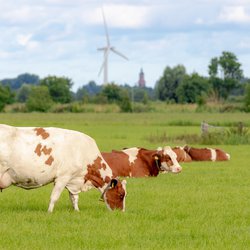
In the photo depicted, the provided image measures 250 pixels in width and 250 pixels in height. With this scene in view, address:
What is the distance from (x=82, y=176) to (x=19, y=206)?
1420 mm

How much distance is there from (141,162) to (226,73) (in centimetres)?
10603

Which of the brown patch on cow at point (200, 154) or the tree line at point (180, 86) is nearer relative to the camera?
the brown patch on cow at point (200, 154)

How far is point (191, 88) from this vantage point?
4466 inches

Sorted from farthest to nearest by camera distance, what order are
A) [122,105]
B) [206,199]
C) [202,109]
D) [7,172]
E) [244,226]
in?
[122,105]
[202,109]
[206,199]
[7,172]
[244,226]

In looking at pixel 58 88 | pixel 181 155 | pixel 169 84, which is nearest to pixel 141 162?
pixel 181 155

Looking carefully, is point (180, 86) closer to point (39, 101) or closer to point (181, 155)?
point (39, 101)

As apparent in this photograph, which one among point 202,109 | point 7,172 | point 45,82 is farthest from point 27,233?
point 45,82

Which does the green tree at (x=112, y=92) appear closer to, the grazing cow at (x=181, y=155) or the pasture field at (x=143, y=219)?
the grazing cow at (x=181, y=155)

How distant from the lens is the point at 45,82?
123250 mm

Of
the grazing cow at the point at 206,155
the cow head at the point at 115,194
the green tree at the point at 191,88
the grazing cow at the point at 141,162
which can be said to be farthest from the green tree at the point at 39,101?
the cow head at the point at 115,194

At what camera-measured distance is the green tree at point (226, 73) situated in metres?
121

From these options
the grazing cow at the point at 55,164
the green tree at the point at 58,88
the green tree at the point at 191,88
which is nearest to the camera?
the grazing cow at the point at 55,164

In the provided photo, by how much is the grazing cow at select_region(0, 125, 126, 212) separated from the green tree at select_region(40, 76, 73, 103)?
106469 mm

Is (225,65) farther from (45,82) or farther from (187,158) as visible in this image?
(187,158)
